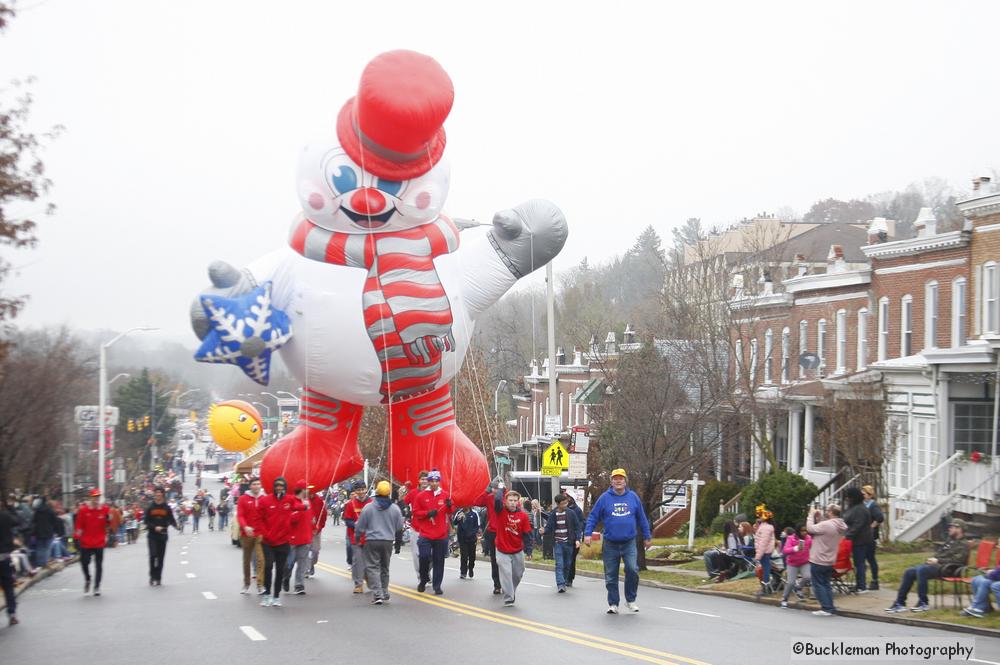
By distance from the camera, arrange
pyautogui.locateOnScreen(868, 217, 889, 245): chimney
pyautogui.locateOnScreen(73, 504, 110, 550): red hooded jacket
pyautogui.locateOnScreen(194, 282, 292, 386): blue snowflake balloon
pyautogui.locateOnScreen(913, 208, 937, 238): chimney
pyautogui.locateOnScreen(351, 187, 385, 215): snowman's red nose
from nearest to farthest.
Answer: pyautogui.locateOnScreen(194, 282, 292, 386): blue snowflake balloon, pyautogui.locateOnScreen(351, 187, 385, 215): snowman's red nose, pyautogui.locateOnScreen(73, 504, 110, 550): red hooded jacket, pyautogui.locateOnScreen(913, 208, 937, 238): chimney, pyautogui.locateOnScreen(868, 217, 889, 245): chimney

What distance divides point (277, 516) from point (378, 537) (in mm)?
1250

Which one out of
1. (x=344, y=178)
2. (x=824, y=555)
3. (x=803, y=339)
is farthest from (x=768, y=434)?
(x=344, y=178)

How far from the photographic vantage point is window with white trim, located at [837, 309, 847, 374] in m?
33.4

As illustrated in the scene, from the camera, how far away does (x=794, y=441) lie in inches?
1405

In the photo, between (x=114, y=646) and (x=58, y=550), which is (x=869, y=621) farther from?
(x=58, y=550)

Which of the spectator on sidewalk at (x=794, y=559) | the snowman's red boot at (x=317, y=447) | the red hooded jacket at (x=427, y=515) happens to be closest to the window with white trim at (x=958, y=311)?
the spectator on sidewalk at (x=794, y=559)

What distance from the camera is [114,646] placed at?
11445mm

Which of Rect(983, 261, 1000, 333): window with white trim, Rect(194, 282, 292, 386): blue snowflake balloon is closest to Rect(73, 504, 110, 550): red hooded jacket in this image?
Rect(194, 282, 292, 386): blue snowflake balloon

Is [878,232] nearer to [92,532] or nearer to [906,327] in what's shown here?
[906,327]

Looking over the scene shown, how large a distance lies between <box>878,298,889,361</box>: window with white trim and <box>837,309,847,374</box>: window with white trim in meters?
2.00

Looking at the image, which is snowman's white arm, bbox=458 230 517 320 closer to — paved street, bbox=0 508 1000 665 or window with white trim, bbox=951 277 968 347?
paved street, bbox=0 508 1000 665

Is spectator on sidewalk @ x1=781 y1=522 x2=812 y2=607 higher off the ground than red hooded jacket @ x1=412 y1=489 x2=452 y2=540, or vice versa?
red hooded jacket @ x1=412 y1=489 x2=452 y2=540

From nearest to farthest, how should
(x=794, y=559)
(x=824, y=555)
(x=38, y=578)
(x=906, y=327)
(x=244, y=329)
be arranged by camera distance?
(x=244, y=329), (x=824, y=555), (x=794, y=559), (x=38, y=578), (x=906, y=327)

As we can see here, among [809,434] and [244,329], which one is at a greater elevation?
[244,329]
